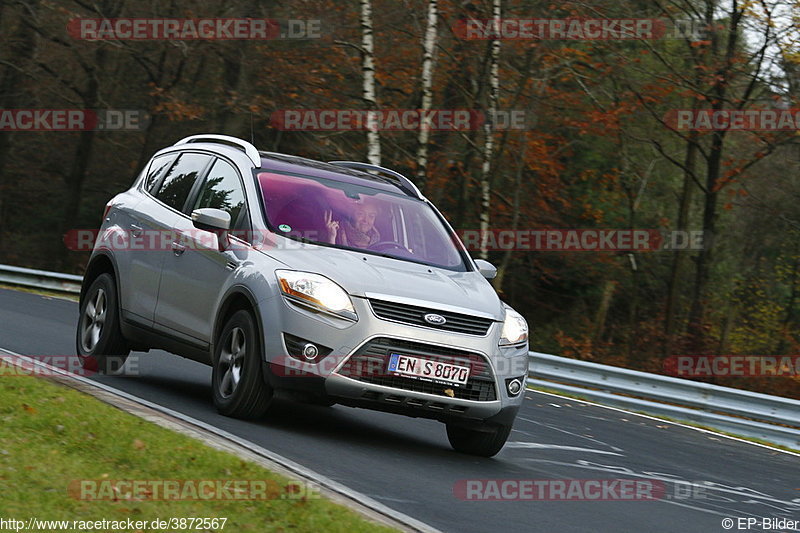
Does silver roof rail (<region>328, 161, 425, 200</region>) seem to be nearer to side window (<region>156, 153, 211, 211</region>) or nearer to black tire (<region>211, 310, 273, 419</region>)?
side window (<region>156, 153, 211, 211</region>)

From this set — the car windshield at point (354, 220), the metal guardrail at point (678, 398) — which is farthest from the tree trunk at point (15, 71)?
the car windshield at point (354, 220)

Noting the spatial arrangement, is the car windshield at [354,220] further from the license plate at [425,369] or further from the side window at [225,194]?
the license plate at [425,369]

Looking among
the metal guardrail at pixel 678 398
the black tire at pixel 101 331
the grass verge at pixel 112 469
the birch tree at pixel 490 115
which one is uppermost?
the birch tree at pixel 490 115

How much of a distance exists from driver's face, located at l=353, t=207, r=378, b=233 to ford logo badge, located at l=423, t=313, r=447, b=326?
4.32 ft

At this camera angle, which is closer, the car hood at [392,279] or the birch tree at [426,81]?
the car hood at [392,279]

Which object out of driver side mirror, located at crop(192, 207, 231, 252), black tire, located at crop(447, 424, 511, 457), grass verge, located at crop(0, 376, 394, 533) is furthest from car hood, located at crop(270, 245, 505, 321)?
grass verge, located at crop(0, 376, 394, 533)

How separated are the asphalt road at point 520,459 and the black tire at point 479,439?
0.12m

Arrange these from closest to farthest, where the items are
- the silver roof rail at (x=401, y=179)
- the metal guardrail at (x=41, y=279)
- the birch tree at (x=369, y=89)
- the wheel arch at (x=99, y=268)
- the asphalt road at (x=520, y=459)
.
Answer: the asphalt road at (x=520, y=459), the silver roof rail at (x=401, y=179), the wheel arch at (x=99, y=268), the birch tree at (x=369, y=89), the metal guardrail at (x=41, y=279)

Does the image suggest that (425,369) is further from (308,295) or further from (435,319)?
(308,295)

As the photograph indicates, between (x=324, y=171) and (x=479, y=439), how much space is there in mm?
2504

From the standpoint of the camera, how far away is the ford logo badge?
26.6ft

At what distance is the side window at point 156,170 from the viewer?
35.3ft

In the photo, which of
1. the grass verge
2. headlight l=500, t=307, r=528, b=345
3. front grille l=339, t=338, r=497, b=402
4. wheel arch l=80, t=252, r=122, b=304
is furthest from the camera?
wheel arch l=80, t=252, r=122, b=304

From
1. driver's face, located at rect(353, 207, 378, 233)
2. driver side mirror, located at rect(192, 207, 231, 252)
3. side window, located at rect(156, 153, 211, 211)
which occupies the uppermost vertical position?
side window, located at rect(156, 153, 211, 211)
